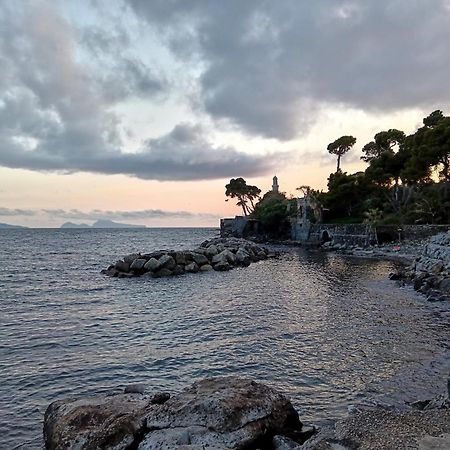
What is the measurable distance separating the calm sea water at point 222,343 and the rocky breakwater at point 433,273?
1.42 metres

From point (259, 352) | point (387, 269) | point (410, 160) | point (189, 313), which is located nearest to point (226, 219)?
point (410, 160)

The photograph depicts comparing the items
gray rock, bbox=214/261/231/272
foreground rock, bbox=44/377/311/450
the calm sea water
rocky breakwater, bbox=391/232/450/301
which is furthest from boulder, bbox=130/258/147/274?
foreground rock, bbox=44/377/311/450

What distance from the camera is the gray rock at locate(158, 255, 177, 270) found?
3652 cm

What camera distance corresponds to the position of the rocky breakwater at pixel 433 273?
23966 mm

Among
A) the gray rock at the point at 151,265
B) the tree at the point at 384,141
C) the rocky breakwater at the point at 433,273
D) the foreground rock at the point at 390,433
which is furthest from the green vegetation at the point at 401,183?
the foreground rock at the point at 390,433

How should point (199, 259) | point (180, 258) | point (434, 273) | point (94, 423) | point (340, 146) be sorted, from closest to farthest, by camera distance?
point (94, 423)
point (434, 273)
point (180, 258)
point (199, 259)
point (340, 146)

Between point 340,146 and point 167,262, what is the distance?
216 feet

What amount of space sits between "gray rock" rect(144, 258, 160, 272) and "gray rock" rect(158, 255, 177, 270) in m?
0.36

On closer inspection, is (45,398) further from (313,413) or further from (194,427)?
(313,413)

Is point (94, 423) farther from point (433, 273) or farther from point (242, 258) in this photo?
point (242, 258)

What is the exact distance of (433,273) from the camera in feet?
90.7

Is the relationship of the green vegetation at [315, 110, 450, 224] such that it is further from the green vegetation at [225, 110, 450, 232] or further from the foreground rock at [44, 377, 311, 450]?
the foreground rock at [44, 377, 311, 450]

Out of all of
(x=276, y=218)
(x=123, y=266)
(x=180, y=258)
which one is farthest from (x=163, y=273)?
(x=276, y=218)

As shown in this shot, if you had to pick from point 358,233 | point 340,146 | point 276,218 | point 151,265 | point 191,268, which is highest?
point 340,146
